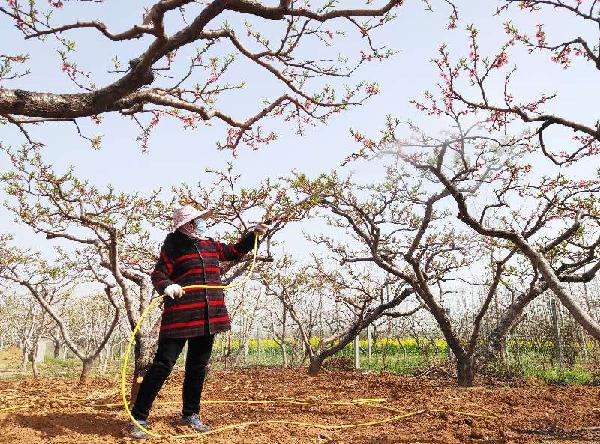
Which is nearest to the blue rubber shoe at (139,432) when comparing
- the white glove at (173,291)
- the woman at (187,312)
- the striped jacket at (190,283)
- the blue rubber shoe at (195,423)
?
the woman at (187,312)

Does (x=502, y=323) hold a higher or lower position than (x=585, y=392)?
higher

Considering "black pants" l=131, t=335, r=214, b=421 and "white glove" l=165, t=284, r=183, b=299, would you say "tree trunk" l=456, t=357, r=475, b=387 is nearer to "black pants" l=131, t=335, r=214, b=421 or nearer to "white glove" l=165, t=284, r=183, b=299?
"black pants" l=131, t=335, r=214, b=421

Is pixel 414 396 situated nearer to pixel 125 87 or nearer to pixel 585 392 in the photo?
pixel 585 392

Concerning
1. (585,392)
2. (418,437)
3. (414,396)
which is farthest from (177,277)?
(585,392)

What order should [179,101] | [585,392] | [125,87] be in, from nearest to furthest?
1. [125,87]
2. [179,101]
3. [585,392]

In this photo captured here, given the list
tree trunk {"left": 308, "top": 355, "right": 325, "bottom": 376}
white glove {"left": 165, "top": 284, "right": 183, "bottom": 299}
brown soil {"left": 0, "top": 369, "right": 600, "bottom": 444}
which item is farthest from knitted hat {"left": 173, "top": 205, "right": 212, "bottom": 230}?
tree trunk {"left": 308, "top": 355, "right": 325, "bottom": 376}

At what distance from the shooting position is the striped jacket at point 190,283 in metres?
3.43

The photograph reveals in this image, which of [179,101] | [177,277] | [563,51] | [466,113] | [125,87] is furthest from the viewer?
[466,113]

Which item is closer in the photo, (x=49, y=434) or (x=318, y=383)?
(x=49, y=434)

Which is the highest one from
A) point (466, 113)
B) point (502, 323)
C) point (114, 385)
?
point (466, 113)

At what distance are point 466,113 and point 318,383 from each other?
437 centimetres

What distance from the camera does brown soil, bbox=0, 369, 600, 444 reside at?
3244 millimetres

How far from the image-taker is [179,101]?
155 inches

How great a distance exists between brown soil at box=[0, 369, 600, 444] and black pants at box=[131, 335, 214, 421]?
0.69 ft
